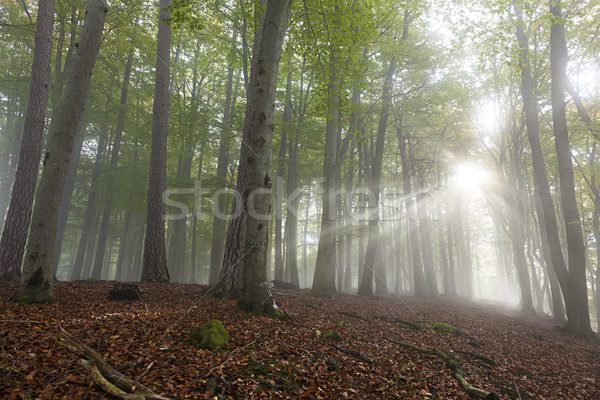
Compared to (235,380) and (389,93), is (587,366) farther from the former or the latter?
(389,93)

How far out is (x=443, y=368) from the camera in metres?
4.99

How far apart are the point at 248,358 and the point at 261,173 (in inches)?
117

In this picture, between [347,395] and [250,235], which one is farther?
[250,235]

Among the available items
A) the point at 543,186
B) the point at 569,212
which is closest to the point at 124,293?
the point at 569,212

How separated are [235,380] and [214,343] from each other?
0.76 meters

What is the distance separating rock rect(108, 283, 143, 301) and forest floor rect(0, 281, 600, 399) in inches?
8.6

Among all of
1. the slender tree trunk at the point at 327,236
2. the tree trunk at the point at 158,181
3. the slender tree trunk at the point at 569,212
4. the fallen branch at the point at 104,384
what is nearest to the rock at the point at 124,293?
the tree trunk at the point at 158,181

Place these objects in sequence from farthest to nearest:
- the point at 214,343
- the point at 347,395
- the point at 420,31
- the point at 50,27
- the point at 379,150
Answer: the point at 420,31
the point at 379,150
the point at 50,27
the point at 214,343
the point at 347,395

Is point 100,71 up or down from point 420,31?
down

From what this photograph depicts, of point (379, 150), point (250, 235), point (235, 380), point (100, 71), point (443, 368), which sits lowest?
point (443, 368)

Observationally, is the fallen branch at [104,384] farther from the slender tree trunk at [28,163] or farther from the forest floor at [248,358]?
the slender tree trunk at [28,163]

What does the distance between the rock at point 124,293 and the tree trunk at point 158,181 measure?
3.27m

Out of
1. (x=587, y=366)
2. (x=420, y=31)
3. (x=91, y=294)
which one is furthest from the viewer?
(x=420, y=31)

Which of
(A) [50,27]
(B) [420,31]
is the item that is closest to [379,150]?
(B) [420,31]
